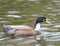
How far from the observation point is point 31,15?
20906 mm

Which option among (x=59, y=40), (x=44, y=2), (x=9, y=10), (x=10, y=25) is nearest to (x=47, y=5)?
(x=44, y=2)

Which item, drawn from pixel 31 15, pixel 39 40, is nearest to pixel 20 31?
pixel 39 40

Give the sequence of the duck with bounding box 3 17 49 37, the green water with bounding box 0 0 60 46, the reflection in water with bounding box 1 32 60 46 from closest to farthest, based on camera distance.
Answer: the reflection in water with bounding box 1 32 60 46, the green water with bounding box 0 0 60 46, the duck with bounding box 3 17 49 37

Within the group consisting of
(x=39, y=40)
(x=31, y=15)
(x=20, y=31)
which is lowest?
(x=39, y=40)

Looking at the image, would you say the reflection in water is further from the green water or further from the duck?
the duck

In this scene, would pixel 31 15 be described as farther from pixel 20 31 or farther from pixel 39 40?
pixel 39 40

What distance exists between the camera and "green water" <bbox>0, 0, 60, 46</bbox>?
16188 millimetres

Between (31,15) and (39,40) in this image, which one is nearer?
(39,40)

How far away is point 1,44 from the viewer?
15.5 m

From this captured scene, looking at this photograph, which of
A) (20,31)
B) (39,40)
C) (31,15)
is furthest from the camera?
(31,15)

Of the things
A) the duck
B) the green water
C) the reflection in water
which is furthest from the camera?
the duck

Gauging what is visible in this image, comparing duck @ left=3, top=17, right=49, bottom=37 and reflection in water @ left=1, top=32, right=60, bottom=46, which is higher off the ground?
duck @ left=3, top=17, right=49, bottom=37

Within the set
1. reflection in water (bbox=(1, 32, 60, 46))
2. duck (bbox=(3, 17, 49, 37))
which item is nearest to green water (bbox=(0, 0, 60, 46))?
reflection in water (bbox=(1, 32, 60, 46))

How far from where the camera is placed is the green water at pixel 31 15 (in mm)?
16188
